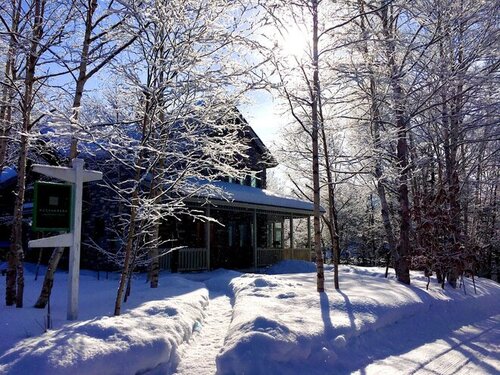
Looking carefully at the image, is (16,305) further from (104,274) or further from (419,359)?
(104,274)

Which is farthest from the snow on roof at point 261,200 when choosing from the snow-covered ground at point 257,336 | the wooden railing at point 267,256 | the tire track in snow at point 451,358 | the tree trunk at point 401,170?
the tire track in snow at point 451,358

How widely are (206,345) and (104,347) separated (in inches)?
79.0

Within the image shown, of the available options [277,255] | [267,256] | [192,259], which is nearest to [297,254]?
[277,255]

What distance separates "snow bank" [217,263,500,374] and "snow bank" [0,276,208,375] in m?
0.74

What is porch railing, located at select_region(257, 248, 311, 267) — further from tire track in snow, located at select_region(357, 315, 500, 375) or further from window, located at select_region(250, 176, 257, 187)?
tire track in snow, located at select_region(357, 315, 500, 375)

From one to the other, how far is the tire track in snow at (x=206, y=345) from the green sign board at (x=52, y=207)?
2452mm

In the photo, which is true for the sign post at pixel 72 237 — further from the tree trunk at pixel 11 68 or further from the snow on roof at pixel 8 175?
the snow on roof at pixel 8 175

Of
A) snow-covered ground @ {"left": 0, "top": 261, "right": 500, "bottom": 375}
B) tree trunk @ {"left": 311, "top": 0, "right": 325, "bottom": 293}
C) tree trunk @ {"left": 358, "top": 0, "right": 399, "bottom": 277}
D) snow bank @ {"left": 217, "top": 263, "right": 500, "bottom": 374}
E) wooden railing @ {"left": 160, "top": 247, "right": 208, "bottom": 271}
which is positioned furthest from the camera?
wooden railing @ {"left": 160, "top": 247, "right": 208, "bottom": 271}

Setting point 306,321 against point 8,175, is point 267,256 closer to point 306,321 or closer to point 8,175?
point 8,175

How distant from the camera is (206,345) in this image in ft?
20.3

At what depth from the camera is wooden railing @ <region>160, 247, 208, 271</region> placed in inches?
595

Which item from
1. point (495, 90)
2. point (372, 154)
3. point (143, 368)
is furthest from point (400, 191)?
point (143, 368)

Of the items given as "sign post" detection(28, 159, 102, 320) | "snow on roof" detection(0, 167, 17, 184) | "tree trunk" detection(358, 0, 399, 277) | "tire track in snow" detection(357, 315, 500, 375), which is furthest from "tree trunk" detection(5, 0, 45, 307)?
"snow on roof" detection(0, 167, 17, 184)

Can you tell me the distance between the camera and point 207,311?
8719 millimetres
